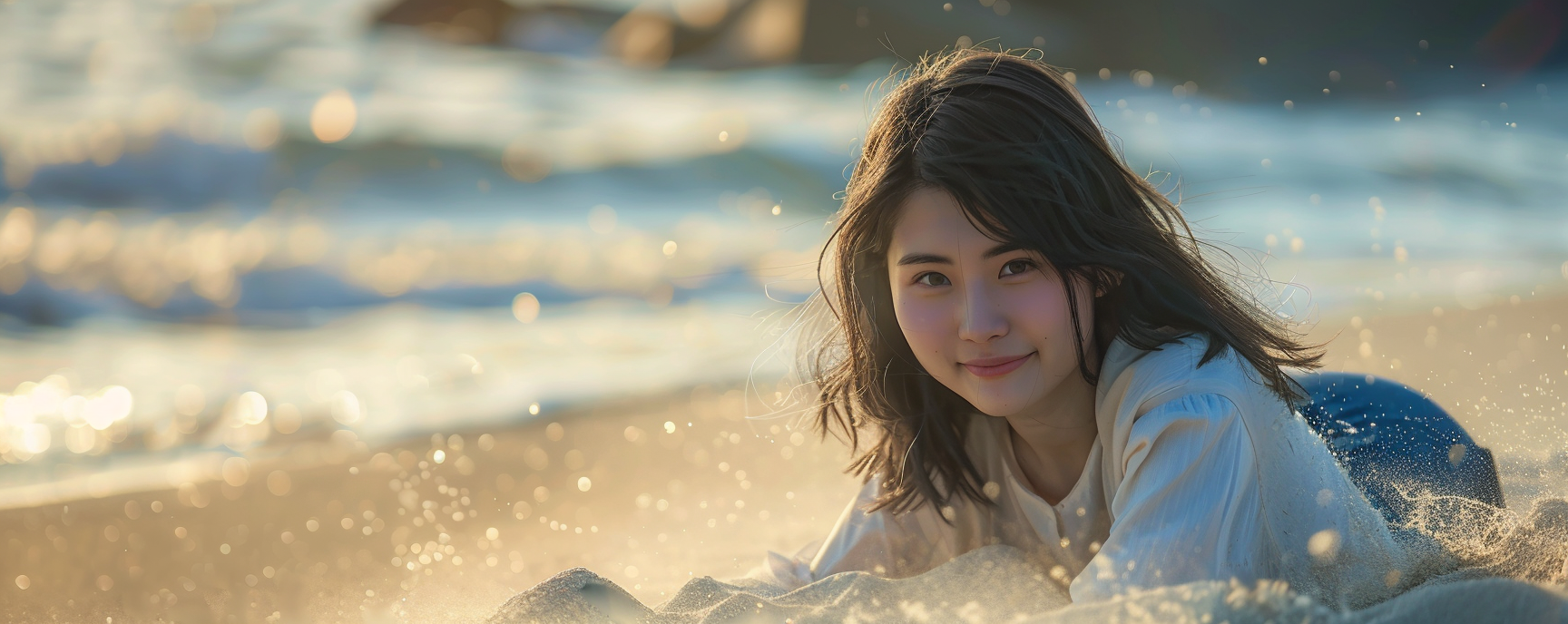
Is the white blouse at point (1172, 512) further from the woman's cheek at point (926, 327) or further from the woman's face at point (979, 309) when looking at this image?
the woman's cheek at point (926, 327)

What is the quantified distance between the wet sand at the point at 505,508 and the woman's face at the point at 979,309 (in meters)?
1.02

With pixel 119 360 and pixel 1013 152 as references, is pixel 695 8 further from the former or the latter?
pixel 1013 152

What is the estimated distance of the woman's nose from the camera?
1.96 metres

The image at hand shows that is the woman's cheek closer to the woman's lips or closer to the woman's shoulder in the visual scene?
the woman's lips

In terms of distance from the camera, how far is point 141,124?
782 centimetres

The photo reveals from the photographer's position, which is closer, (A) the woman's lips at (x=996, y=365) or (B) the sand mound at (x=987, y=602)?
(B) the sand mound at (x=987, y=602)

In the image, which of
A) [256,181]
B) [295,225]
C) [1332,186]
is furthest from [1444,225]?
[256,181]

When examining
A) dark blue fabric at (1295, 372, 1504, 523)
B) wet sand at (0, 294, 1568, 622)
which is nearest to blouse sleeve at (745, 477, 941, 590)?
wet sand at (0, 294, 1568, 622)

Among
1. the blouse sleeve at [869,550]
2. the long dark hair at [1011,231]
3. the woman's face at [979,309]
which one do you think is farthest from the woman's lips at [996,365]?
the blouse sleeve at [869,550]

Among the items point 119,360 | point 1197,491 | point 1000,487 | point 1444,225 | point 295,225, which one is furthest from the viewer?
point 295,225

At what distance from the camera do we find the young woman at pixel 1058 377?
6.15 ft

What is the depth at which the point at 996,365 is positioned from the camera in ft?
6.64

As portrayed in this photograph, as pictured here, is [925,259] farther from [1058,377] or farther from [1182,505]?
[1182,505]

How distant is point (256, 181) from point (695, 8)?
4.45 meters
